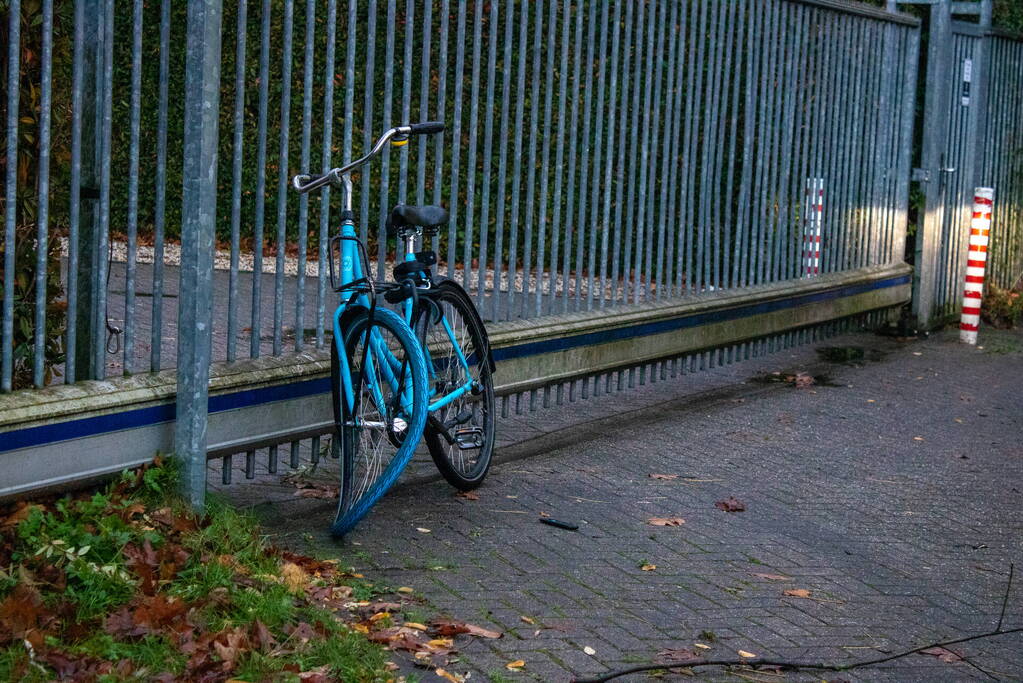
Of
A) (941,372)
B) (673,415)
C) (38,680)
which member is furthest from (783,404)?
(38,680)

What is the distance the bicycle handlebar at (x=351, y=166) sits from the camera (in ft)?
18.6

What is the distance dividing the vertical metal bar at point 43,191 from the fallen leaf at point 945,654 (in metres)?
3.02

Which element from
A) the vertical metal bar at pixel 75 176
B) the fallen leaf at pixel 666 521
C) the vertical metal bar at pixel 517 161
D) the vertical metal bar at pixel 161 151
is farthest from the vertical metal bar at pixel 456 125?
the vertical metal bar at pixel 75 176

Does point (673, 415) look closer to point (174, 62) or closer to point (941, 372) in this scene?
point (941, 372)

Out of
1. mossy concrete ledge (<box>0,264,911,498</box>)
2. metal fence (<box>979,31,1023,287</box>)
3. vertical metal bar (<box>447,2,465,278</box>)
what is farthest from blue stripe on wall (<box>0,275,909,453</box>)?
metal fence (<box>979,31,1023,287</box>)

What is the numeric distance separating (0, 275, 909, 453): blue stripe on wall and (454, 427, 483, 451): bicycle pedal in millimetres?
570

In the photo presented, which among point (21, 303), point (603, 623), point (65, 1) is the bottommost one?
point (603, 623)

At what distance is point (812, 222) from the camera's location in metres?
10.8

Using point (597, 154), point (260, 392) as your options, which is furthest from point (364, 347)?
point (597, 154)

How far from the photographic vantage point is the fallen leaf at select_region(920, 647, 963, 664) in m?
4.69

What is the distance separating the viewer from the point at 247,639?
4.18 meters

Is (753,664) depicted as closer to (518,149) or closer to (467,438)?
(467,438)

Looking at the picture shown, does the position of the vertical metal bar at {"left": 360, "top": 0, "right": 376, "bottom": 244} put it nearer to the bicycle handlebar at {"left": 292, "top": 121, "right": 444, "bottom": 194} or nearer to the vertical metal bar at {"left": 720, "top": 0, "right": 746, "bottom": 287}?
the bicycle handlebar at {"left": 292, "top": 121, "right": 444, "bottom": 194}

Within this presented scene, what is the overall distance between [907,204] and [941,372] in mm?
2331
